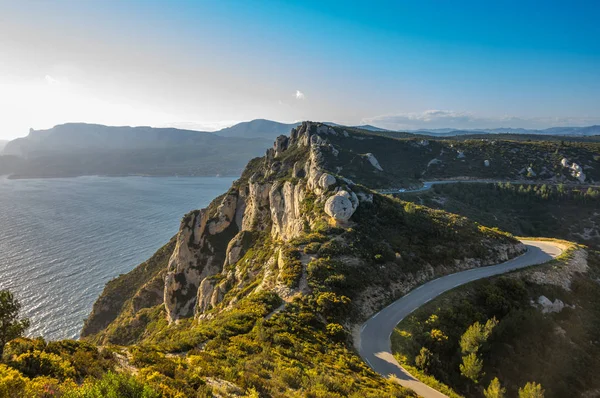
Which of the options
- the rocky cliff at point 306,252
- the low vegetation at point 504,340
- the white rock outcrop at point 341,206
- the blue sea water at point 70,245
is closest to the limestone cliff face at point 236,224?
the white rock outcrop at point 341,206

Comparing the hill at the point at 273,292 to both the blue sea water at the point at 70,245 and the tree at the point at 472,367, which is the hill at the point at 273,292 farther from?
the blue sea water at the point at 70,245

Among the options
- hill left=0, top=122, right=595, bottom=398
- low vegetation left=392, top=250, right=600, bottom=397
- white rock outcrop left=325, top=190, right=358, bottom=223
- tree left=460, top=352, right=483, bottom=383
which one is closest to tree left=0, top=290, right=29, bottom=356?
hill left=0, top=122, right=595, bottom=398

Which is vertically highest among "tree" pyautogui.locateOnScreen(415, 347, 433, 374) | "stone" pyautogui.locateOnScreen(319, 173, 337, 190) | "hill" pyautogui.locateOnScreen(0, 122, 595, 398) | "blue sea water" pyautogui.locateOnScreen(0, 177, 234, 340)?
"stone" pyautogui.locateOnScreen(319, 173, 337, 190)

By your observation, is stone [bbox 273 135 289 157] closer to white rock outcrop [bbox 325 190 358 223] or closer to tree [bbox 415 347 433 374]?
white rock outcrop [bbox 325 190 358 223]

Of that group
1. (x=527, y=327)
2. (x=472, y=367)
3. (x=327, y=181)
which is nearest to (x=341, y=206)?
(x=327, y=181)

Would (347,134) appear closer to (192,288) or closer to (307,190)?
(307,190)

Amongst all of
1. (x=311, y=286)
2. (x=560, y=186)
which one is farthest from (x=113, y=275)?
(x=560, y=186)
